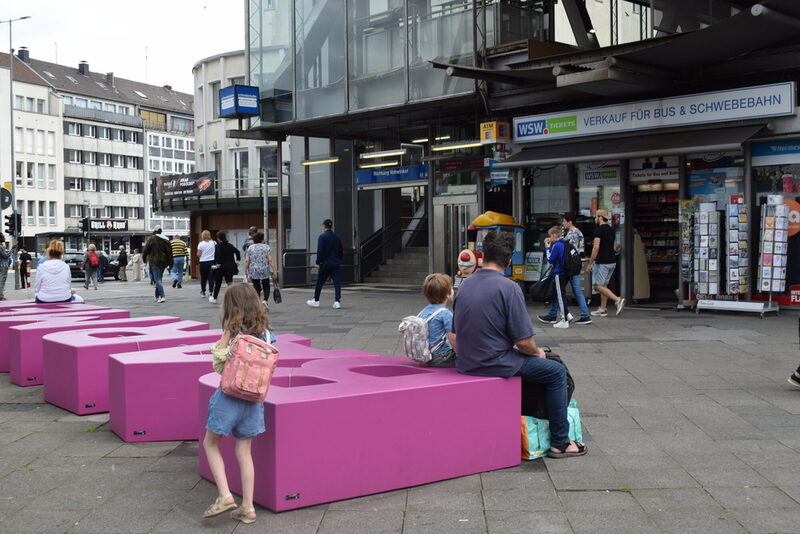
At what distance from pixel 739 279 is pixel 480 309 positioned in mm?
10369

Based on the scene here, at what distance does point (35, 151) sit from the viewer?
7844 cm

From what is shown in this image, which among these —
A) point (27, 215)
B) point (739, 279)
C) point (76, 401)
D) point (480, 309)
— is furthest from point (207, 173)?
point (27, 215)

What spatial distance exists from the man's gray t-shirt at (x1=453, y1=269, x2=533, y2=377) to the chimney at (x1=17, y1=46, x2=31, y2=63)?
288 feet

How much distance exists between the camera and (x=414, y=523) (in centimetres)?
450

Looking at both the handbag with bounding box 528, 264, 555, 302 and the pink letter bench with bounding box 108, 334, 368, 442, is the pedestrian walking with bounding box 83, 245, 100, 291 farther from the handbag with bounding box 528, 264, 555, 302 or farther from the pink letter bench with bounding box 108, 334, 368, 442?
the pink letter bench with bounding box 108, 334, 368, 442

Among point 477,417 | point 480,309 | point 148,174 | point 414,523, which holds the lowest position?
point 414,523

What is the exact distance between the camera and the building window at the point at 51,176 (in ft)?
260

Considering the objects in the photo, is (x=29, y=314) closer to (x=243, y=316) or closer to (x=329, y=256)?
(x=243, y=316)

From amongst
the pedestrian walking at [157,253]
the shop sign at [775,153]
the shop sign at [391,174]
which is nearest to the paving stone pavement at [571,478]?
the shop sign at [775,153]

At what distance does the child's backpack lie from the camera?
13594mm

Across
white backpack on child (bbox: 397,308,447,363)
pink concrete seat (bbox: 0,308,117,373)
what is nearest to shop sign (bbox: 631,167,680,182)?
pink concrete seat (bbox: 0,308,117,373)

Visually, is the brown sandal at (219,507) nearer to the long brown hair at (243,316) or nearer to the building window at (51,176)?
the long brown hair at (243,316)

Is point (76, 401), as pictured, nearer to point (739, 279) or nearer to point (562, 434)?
point (562, 434)

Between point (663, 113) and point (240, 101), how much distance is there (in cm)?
1159
